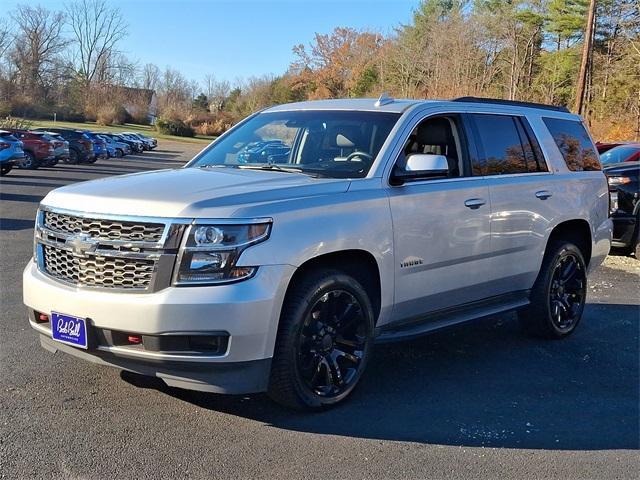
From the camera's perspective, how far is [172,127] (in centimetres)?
8175

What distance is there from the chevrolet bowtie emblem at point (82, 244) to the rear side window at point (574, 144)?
4281mm

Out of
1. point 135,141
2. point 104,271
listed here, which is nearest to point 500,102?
point 104,271

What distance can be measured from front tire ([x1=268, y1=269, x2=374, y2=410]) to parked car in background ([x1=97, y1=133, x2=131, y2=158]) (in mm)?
39408

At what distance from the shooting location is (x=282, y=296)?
3.85 metres

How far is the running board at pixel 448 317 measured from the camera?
4.69m

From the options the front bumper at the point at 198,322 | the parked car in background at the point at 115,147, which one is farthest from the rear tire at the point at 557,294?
the parked car in background at the point at 115,147

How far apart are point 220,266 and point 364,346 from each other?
48.7 inches

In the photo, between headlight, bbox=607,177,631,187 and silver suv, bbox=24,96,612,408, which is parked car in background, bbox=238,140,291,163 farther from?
headlight, bbox=607,177,631,187

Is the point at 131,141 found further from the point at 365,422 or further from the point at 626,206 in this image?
the point at 365,422

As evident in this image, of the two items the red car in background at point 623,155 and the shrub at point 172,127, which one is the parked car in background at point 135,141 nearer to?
the shrub at point 172,127

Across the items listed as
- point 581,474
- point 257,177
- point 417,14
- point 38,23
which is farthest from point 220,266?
point 38,23

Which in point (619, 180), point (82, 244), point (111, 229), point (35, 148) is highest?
point (619, 180)

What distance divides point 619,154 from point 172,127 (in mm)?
72999

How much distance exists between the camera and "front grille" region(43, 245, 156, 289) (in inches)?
146
